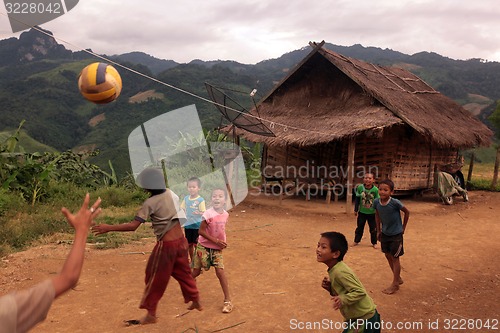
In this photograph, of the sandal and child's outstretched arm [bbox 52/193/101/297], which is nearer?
child's outstretched arm [bbox 52/193/101/297]

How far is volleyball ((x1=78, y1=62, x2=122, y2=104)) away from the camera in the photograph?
4.45 meters

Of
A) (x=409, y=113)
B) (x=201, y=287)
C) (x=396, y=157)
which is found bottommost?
(x=201, y=287)

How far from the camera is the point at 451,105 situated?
1583 centimetres

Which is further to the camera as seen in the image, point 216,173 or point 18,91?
point 18,91

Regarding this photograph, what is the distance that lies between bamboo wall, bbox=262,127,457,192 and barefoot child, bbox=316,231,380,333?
901 centimetres

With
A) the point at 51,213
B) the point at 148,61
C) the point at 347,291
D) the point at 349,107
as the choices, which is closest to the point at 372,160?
the point at 349,107

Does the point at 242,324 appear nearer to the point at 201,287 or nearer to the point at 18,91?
the point at 201,287

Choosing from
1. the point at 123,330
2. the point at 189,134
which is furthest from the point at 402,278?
the point at 189,134

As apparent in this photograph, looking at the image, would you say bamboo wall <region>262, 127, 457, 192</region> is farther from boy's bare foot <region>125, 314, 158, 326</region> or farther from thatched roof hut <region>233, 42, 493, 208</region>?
boy's bare foot <region>125, 314, 158, 326</region>

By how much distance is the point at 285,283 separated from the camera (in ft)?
18.2

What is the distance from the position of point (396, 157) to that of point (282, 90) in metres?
4.65

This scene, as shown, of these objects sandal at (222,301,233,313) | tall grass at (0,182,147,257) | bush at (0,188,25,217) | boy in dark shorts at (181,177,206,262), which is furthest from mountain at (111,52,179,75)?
sandal at (222,301,233,313)

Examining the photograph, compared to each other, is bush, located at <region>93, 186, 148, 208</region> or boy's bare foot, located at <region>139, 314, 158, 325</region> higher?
boy's bare foot, located at <region>139, 314, 158, 325</region>

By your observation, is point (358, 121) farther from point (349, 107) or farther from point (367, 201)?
point (367, 201)
